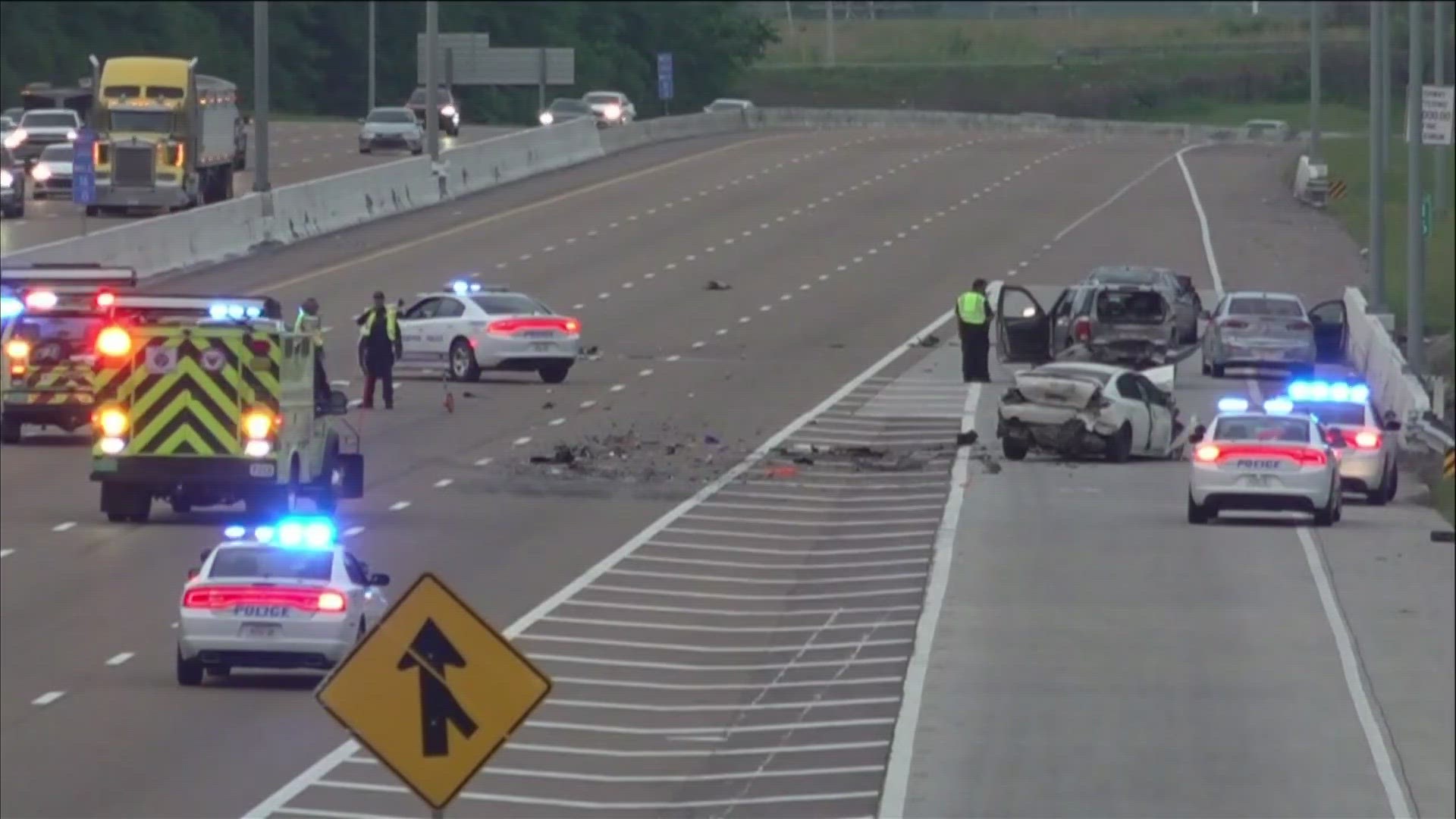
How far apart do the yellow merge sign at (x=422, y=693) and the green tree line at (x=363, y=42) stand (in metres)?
104

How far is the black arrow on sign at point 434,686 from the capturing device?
9797 millimetres

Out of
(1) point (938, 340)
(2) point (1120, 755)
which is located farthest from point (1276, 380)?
(2) point (1120, 755)

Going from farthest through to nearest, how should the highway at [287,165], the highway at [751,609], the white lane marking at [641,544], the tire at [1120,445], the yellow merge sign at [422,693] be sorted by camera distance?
1. the highway at [287,165]
2. the tire at [1120,445]
3. the highway at [751,609]
4. the white lane marking at [641,544]
5. the yellow merge sign at [422,693]

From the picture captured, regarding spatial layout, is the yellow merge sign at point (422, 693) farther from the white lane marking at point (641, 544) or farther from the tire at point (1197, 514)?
the tire at point (1197, 514)

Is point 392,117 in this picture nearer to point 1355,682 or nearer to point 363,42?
point 363,42

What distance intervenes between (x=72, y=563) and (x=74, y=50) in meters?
100

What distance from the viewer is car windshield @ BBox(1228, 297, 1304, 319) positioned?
45.6 m

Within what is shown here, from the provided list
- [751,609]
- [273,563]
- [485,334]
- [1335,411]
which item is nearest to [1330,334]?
[1335,411]

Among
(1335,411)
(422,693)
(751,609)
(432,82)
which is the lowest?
(751,609)

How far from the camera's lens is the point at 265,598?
2167 centimetres

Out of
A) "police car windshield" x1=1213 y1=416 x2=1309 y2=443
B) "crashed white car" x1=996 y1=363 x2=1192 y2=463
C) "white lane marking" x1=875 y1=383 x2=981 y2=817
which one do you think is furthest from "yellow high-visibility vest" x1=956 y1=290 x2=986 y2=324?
"police car windshield" x1=1213 y1=416 x2=1309 y2=443

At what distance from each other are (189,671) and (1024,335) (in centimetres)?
2384

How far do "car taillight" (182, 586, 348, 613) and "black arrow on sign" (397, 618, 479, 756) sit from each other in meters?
12.0

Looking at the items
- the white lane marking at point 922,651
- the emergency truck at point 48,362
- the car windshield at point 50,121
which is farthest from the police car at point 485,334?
the car windshield at point 50,121
